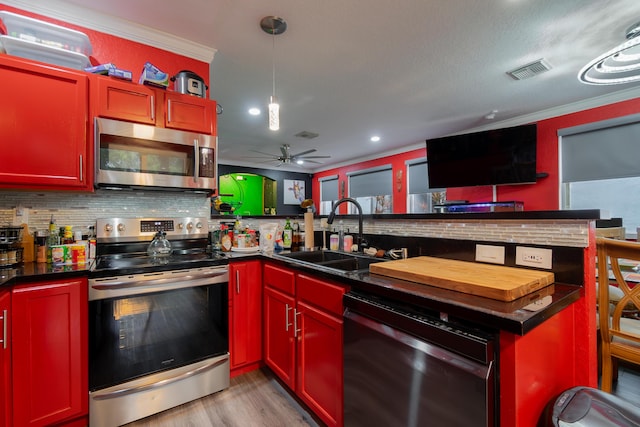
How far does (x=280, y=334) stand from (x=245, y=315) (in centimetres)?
34

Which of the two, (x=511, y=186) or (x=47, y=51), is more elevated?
(x=47, y=51)

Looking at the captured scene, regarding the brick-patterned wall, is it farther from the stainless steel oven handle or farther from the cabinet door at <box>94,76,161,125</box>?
the stainless steel oven handle

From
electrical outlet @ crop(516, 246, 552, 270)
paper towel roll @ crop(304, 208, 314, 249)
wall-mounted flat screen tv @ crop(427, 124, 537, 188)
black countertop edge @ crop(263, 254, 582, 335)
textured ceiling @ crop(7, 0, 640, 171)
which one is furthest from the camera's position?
wall-mounted flat screen tv @ crop(427, 124, 537, 188)

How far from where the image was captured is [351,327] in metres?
1.24

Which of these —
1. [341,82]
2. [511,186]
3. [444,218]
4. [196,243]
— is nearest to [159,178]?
[196,243]

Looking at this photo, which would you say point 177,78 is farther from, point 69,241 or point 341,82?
point 341,82

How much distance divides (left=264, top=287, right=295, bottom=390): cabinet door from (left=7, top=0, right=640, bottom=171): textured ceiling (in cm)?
200

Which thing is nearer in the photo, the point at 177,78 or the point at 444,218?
the point at 444,218

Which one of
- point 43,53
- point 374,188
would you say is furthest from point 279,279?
point 374,188

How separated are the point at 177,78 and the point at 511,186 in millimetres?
4630

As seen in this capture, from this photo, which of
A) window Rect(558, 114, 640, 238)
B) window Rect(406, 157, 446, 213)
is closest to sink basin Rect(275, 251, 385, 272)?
window Rect(558, 114, 640, 238)

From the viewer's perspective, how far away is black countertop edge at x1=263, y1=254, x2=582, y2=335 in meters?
0.76

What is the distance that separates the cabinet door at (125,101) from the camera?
1.74m

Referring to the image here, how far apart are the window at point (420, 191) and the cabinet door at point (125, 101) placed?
4.97 meters
